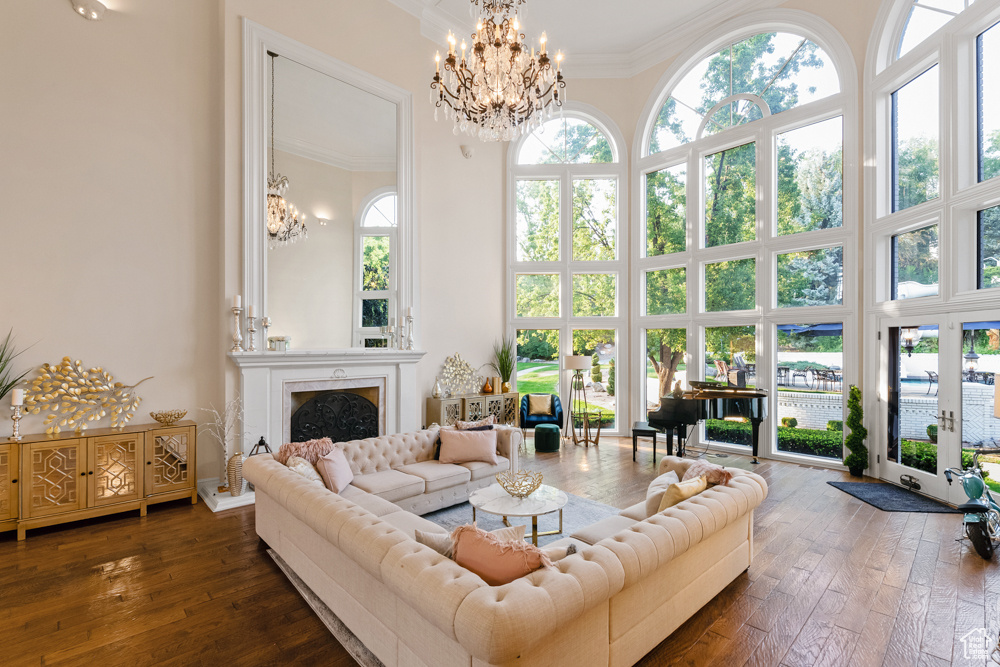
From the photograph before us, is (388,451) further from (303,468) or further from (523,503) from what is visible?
(523,503)

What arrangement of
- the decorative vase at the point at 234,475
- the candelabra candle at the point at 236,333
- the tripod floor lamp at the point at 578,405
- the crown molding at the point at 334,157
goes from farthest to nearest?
the tripod floor lamp at the point at 578,405 < the crown molding at the point at 334,157 < the candelabra candle at the point at 236,333 < the decorative vase at the point at 234,475

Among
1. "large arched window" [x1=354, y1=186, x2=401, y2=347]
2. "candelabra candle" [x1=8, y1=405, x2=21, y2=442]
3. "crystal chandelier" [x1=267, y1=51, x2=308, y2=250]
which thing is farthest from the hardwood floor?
"crystal chandelier" [x1=267, y1=51, x2=308, y2=250]

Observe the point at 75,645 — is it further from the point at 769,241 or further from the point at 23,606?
the point at 769,241

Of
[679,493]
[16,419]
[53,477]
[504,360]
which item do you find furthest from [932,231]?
[16,419]

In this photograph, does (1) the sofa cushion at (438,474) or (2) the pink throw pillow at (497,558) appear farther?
(1) the sofa cushion at (438,474)

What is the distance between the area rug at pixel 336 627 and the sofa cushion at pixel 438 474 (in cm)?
145

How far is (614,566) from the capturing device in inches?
85.6

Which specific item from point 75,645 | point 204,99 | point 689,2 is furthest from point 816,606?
point 689,2

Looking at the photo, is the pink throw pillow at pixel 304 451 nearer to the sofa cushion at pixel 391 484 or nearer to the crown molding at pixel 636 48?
the sofa cushion at pixel 391 484

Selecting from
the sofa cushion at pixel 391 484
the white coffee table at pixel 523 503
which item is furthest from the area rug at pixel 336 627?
the white coffee table at pixel 523 503

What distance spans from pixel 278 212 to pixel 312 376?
1.98 m

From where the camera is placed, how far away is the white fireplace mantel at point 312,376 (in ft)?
17.4

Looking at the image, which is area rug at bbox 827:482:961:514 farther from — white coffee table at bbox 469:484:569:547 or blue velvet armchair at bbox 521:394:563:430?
blue velvet armchair at bbox 521:394:563:430

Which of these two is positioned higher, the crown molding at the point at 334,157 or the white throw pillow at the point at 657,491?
the crown molding at the point at 334,157
